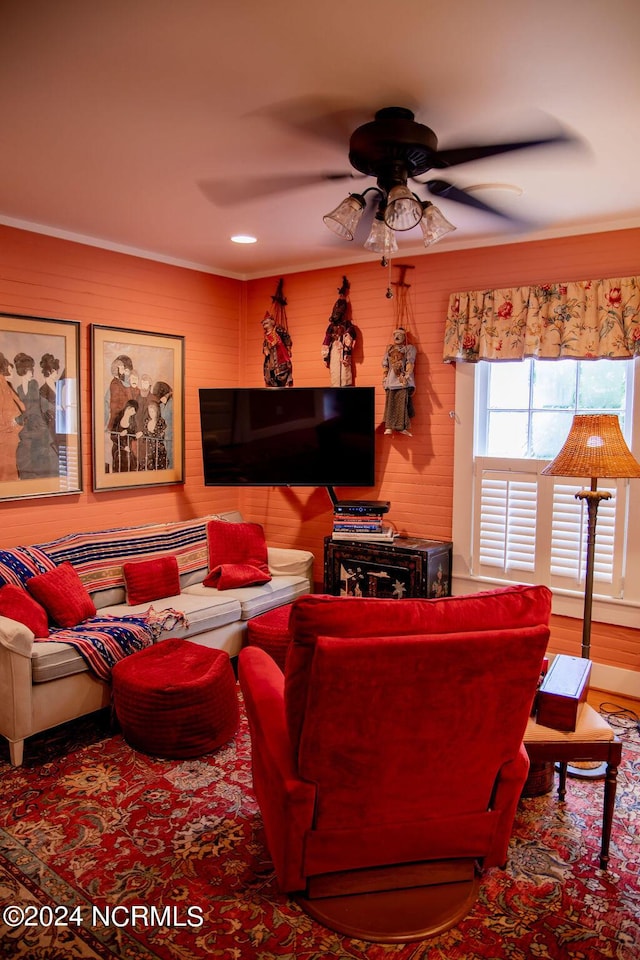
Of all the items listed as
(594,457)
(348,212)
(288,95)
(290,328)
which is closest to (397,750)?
(594,457)

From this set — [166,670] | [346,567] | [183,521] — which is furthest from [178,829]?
[183,521]

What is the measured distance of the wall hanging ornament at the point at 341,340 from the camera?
4.65 meters

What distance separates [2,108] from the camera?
2355 mm

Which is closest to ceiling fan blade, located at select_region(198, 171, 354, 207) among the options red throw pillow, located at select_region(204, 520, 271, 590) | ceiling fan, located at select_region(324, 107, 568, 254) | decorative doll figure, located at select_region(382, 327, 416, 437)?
ceiling fan, located at select_region(324, 107, 568, 254)

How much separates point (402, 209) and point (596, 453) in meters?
1.49

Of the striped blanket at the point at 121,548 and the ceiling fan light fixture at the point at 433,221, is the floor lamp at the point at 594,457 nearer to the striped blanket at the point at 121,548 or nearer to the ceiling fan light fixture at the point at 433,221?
the ceiling fan light fixture at the point at 433,221

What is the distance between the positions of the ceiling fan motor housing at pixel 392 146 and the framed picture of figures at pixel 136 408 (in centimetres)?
237

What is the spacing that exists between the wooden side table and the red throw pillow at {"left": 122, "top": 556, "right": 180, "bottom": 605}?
247cm

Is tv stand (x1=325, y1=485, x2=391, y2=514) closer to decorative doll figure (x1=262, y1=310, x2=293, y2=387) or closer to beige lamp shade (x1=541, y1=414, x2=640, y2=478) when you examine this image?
decorative doll figure (x1=262, y1=310, x2=293, y2=387)

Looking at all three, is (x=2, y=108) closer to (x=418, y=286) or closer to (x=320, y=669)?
(x=320, y=669)

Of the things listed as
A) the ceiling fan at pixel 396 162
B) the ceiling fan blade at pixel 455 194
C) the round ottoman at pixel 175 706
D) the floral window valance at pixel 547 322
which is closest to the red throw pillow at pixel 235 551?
the round ottoman at pixel 175 706

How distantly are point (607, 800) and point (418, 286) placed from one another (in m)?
3.27

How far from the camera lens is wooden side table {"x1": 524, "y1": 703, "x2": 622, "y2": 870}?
7.45 ft

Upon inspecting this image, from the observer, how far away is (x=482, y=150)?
2.64 m
